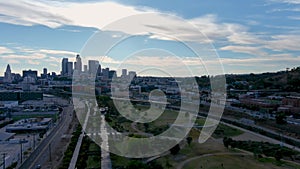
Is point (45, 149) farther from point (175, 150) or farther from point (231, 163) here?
point (231, 163)

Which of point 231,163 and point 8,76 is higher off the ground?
point 8,76

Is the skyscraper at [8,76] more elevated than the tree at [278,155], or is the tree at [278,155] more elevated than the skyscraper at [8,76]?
the skyscraper at [8,76]

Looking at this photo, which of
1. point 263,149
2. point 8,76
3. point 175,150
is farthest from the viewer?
point 8,76

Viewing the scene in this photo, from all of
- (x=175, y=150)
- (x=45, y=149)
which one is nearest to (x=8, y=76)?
(x=45, y=149)

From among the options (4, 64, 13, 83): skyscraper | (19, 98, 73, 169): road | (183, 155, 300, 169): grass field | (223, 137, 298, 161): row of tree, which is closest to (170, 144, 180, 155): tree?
(183, 155, 300, 169): grass field

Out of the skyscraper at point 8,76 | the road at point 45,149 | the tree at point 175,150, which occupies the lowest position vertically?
the road at point 45,149

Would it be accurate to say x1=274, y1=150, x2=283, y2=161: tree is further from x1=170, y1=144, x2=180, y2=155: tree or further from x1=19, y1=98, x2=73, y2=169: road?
x1=19, y1=98, x2=73, y2=169: road

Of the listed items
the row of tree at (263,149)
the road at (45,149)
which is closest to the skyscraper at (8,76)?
the road at (45,149)

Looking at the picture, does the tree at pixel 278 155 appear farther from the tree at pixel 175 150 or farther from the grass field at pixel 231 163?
the tree at pixel 175 150

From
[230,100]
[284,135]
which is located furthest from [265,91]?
[284,135]

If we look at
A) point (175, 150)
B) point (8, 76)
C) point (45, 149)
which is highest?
point (8, 76)

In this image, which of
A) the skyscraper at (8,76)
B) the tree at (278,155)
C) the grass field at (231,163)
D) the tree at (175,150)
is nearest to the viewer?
the grass field at (231,163)

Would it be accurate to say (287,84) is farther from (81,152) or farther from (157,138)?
(81,152)
